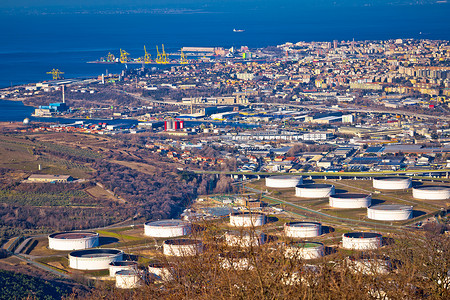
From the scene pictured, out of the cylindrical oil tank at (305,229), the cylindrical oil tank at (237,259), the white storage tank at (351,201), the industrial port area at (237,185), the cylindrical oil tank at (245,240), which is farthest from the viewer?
the white storage tank at (351,201)

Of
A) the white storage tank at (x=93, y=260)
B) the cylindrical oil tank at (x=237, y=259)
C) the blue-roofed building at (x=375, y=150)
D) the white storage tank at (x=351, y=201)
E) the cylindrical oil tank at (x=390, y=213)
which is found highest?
the cylindrical oil tank at (x=237, y=259)

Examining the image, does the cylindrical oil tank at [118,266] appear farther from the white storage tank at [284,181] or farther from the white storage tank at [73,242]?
the white storage tank at [284,181]

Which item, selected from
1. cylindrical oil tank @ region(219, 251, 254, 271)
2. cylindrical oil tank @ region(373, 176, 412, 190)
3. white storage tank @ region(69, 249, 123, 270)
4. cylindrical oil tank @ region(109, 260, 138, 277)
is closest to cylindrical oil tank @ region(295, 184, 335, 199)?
cylindrical oil tank @ region(373, 176, 412, 190)

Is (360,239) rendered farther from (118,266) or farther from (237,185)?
(237,185)

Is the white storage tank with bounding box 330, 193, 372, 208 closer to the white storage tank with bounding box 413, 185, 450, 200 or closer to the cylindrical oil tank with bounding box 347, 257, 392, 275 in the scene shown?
the white storage tank with bounding box 413, 185, 450, 200

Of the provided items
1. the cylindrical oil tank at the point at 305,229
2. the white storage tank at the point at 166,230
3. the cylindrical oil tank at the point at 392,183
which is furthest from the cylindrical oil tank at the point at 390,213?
the white storage tank at the point at 166,230

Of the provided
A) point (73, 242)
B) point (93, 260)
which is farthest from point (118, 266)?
point (73, 242)

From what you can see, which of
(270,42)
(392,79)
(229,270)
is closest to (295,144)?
(392,79)
